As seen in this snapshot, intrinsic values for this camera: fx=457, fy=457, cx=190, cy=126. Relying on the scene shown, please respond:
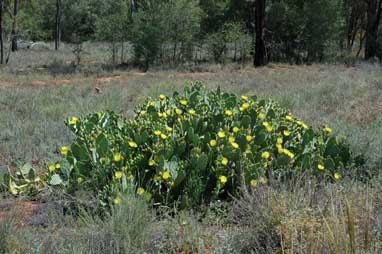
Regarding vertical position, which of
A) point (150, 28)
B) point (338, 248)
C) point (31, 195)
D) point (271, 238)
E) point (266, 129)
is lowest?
point (31, 195)

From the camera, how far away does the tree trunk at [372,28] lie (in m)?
22.5

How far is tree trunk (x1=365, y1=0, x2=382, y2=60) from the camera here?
22.5 m

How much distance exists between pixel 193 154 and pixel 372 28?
21324 millimetres

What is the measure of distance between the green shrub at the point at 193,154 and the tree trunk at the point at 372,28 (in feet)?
64.6

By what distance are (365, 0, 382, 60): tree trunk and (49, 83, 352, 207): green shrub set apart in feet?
64.6

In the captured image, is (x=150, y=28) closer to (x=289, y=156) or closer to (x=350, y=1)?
(x=350, y=1)

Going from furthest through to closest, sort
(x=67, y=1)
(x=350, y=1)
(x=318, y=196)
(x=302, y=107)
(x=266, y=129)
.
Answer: (x=67, y=1) < (x=350, y=1) < (x=302, y=107) < (x=266, y=129) < (x=318, y=196)

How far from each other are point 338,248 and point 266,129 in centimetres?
204

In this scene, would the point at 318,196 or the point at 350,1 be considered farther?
the point at 350,1

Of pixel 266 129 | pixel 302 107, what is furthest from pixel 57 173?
pixel 302 107

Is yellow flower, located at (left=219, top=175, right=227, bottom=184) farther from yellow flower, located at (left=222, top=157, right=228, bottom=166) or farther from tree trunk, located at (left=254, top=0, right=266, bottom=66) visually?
tree trunk, located at (left=254, top=0, right=266, bottom=66)

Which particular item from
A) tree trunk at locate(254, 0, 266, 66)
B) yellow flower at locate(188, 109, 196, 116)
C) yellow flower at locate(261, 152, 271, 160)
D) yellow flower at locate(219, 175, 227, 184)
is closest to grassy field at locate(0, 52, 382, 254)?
yellow flower at locate(219, 175, 227, 184)

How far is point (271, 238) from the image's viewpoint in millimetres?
2865

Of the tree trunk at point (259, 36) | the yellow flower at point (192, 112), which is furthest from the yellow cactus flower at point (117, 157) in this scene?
the tree trunk at point (259, 36)
